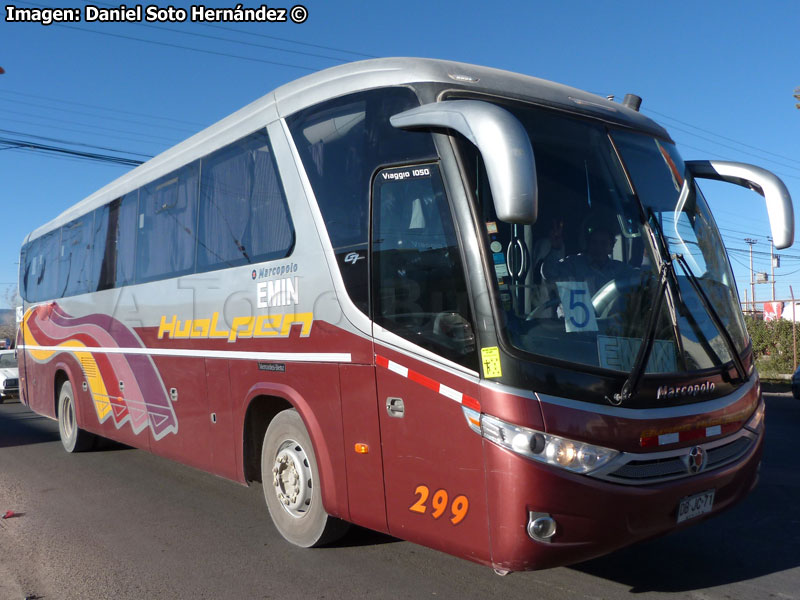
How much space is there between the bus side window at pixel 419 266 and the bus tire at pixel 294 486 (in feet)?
4.58

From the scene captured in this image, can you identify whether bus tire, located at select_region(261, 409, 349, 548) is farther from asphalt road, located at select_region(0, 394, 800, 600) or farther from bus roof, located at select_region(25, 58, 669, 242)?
bus roof, located at select_region(25, 58, 669, 242)

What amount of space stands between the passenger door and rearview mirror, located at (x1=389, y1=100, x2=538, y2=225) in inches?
19.3

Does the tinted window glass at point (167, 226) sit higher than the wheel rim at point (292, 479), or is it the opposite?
the tinted window glass at point (167, 226)

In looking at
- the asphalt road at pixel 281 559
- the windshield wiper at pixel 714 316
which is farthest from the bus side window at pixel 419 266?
the asphalt road at pixel 281 559

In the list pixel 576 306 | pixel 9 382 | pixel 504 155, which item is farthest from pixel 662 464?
pixel 9 382

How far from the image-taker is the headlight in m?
3.82

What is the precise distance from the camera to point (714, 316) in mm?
4691

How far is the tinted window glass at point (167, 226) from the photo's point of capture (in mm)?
7234

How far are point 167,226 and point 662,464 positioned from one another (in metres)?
5.57

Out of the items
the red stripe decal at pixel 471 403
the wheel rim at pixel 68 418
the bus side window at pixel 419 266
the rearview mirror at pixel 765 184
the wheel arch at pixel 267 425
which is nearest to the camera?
the red stripe decal at pixel 471 403

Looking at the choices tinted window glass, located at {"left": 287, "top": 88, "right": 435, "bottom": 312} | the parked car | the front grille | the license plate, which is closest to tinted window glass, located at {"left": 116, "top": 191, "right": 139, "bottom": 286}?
tinted window glass, located at {"left": 287, "top": 88, "right": 435, "bottom": 312}

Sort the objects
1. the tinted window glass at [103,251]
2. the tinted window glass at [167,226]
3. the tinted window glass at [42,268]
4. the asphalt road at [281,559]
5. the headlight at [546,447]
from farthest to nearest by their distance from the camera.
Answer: the tinted window glass at [42,268], the tinted window glass at [103,251], the tinted window glass at [167,226], the asphalt road at [281,559], the headlight at [546,447]

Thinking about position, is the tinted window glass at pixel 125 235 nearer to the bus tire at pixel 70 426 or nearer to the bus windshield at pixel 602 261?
the bus tire at pixel 70 426

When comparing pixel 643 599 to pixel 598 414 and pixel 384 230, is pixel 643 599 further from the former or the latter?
pixel 384 230
